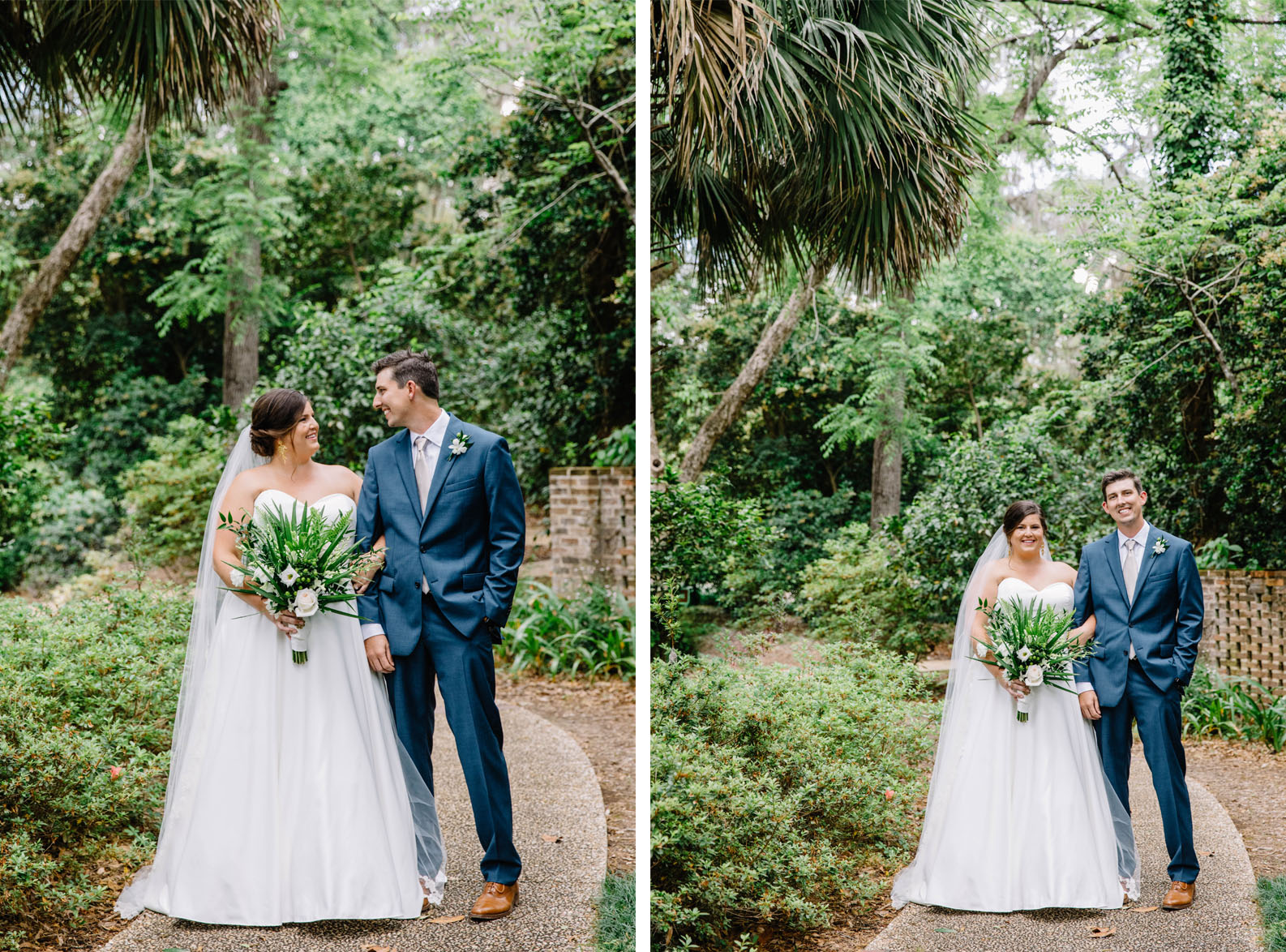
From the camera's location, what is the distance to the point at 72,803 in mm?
2814

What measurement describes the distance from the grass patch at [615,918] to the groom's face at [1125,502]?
2104mm

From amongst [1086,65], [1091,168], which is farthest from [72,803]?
[1086,65]

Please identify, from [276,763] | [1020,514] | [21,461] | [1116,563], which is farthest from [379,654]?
[21,461]

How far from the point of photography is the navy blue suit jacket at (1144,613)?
9.11 feet

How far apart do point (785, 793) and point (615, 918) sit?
713 millimetres

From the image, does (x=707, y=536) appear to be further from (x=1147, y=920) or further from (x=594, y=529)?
(x=594, y=529)

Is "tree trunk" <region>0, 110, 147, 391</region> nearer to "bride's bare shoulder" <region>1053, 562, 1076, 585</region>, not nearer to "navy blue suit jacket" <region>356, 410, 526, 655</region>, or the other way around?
"navy blue suit jacket" <region>356, 410, 526, 655</region>

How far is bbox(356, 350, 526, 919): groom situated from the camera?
2660 mm

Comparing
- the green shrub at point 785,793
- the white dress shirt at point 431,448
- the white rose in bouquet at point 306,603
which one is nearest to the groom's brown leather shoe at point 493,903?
the green shrub at point 785,793

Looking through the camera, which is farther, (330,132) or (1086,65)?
(330,132)

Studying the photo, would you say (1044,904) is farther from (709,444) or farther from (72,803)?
(72,803)

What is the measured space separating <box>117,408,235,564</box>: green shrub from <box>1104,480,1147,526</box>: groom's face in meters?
4.44

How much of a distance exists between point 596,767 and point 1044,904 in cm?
199

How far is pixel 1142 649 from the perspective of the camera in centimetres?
282
